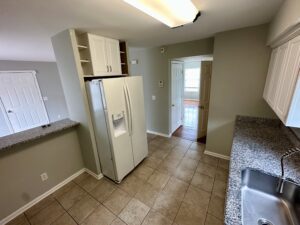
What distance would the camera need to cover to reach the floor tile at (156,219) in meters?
1.64

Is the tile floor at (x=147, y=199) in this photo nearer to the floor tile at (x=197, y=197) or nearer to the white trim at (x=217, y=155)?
the floor tile at (x=197, y=197)

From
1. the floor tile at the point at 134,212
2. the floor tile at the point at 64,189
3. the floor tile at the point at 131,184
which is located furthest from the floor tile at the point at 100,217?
the floor tile at the point at 64,189

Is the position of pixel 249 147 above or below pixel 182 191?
above

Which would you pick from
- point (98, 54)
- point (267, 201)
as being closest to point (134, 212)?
point (267, 201)

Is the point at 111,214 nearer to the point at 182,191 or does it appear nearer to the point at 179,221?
the point at 179,221

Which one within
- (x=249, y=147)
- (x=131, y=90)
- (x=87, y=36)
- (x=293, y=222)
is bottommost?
(x=293, y=222)

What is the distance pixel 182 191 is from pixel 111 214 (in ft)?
3.45

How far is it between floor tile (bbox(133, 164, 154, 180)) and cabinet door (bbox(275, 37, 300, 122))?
2.03m

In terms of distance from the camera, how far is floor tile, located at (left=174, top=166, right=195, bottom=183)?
2291mm

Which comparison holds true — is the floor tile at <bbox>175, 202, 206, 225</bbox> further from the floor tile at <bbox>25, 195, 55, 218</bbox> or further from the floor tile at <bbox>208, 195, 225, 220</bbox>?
the floor tile at <bbox>25, 195, 55, 218</bbox>

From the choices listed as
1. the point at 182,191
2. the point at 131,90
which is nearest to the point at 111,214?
the point at 182,191

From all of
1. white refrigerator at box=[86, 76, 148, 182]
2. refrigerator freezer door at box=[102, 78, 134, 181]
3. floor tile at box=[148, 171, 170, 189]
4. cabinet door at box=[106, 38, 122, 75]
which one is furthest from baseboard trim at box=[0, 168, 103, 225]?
cabinet door at box=[106, 38, 122, 75]

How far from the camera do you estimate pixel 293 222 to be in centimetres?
100

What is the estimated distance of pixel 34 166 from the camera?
1.93 m
